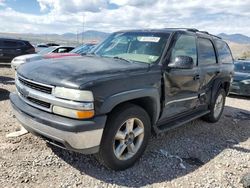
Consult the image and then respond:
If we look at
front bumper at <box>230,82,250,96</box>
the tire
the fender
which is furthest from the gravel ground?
front bumper at <box>230,82,250,96</box>

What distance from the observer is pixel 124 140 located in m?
3.83

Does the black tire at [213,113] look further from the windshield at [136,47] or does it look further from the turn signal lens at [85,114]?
the turn signal lens at [85,114]

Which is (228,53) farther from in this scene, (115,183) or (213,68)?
(115,183)

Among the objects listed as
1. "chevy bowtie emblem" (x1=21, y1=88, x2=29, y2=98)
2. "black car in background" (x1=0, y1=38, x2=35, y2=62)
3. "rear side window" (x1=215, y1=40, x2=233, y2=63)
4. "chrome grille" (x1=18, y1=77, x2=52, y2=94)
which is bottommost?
"black car in background" (x1=0, y1=38, x2=35, y2=62)

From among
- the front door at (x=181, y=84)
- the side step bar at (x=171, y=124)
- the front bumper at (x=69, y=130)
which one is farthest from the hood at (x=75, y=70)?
the side step bar at (x=171, y=124)

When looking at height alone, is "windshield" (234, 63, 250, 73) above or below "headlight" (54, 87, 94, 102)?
below

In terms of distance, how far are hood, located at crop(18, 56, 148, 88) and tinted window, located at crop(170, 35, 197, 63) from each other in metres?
0.74

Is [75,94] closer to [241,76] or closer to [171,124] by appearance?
[171,124]

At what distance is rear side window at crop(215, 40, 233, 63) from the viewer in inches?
251

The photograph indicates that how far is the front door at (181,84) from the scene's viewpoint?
441 cm

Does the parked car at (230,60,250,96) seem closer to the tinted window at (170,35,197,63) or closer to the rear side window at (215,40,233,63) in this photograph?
the rear side window at (215,40,233,63)

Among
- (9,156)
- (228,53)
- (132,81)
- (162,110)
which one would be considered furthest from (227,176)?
(228,53)

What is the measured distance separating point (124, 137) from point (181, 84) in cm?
144

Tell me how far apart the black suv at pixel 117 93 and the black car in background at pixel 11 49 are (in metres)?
13.6
